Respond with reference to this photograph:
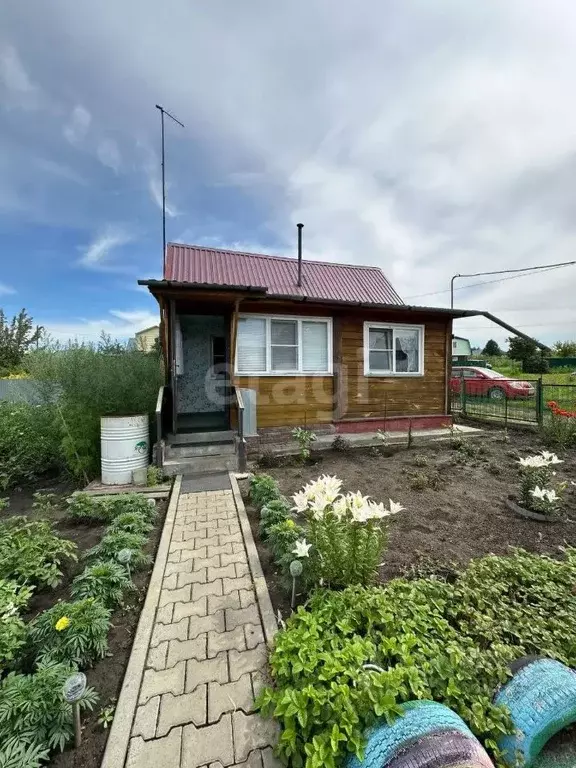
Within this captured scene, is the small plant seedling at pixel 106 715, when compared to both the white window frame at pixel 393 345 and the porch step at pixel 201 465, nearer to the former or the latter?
the porch step at pixel 201 465

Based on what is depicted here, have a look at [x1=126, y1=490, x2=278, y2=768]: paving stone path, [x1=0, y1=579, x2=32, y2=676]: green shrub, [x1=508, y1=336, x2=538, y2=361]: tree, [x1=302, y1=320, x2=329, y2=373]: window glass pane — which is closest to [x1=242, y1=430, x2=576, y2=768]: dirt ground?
[x1=126, y1=490, x2=278, y2=768]: paving stone path

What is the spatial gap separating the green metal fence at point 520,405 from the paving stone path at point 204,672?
8.56 metres

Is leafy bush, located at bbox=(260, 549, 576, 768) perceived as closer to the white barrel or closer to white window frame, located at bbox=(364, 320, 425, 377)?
the white barrel

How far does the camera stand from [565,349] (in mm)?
31781

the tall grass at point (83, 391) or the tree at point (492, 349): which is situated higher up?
the tree at point (492, 349)

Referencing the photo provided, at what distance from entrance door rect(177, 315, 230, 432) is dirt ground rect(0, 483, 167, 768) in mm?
4316

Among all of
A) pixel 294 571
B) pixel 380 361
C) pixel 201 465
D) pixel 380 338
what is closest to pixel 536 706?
pixel 294 571

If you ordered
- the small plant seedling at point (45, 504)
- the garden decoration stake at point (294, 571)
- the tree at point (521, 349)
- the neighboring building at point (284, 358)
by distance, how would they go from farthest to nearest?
the tree at point (521, 349) < the neighboring building at point (284, 358) < the small plant seedling at point (45, 504) < the garden decoration stake at point (294, 571)

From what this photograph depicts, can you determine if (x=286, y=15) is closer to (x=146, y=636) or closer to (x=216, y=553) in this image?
(x=216, y=553)

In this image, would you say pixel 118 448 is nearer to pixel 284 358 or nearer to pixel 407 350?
pixel 284 358

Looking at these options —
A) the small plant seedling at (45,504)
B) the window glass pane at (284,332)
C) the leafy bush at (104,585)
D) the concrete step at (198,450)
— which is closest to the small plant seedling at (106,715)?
the leafy bush at (104,585)

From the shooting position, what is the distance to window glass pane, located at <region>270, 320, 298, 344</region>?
7.31 metres

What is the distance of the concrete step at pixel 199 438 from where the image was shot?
5.92 meters

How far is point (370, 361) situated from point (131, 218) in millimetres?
8807
